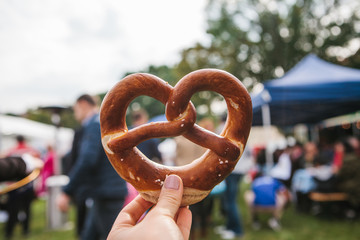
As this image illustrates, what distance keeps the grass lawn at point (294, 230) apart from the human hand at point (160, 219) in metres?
3.63

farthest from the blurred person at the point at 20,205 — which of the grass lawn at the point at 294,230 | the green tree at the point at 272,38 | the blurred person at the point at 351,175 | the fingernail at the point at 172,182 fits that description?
the green tree at the point at 272,38

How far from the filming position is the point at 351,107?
654 cm

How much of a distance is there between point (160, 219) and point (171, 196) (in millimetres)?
92

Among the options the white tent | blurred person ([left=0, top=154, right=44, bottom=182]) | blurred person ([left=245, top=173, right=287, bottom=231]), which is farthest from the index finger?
the white tent

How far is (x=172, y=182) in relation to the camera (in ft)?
3.05

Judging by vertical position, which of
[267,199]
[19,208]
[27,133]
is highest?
[19,208]

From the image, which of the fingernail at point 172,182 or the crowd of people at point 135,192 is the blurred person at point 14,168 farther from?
the fingernail at point 172,182

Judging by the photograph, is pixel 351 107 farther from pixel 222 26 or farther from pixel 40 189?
pixel 222 26

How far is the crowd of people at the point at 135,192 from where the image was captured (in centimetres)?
103

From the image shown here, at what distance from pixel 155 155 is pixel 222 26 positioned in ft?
48.7

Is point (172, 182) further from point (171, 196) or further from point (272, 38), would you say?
point (272, 38)

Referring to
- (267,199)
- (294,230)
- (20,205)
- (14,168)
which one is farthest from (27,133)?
(294,230)

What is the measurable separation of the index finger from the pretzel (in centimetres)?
7

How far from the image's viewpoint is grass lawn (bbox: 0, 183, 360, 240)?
4141 mm
